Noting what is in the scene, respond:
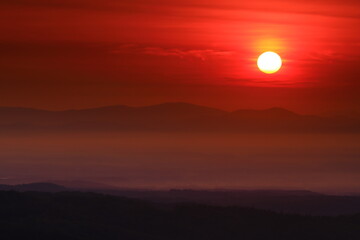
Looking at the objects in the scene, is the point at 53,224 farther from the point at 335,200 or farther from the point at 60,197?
the point at 335,200

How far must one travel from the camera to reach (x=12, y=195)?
47.1m

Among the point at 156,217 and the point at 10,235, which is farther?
the point at 156,217

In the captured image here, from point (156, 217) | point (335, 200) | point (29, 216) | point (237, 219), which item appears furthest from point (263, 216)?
point (335, 200)

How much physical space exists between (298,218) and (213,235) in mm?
6585

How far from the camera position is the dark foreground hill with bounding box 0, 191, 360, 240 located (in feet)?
141

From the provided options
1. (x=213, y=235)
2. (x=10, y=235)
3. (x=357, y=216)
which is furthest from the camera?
(x=357, y=216)

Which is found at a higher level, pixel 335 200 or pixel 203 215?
pixel 335 200

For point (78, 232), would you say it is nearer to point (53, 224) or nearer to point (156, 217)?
point (53, 224)

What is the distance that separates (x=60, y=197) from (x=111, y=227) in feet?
20.8

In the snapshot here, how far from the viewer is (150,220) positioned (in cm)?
4791

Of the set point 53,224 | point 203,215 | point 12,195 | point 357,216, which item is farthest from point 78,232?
point 357,216

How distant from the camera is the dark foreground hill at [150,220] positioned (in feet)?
141

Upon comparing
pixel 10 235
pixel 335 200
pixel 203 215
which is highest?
pixel 335 200

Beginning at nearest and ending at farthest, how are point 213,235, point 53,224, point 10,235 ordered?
point 10,235, point 53,224, point 213,235
